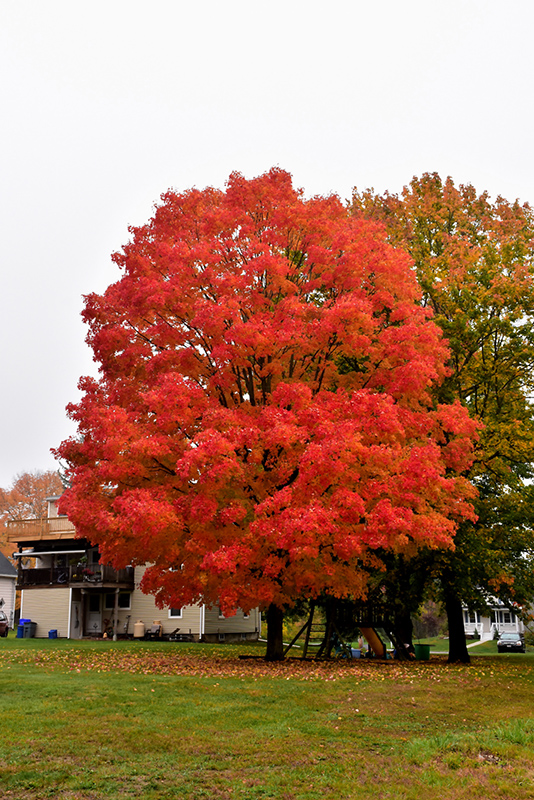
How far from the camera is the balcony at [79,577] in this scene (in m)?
35.2

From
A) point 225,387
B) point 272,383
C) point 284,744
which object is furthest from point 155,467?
point 284,744

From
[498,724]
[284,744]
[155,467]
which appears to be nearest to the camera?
[284,744]

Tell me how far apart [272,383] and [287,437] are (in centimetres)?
424

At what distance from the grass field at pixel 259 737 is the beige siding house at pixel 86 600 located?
824 inches

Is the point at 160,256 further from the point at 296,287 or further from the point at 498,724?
the point at 498,724

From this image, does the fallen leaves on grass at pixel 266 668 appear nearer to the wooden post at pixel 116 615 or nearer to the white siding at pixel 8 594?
the wooden post at pixel 116 615

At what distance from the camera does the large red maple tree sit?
14.6 metres

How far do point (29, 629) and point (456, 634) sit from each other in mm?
23851

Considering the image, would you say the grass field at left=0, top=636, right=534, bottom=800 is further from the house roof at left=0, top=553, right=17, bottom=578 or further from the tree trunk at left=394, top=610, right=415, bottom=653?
the house roof at left=0, top=553, right=17, bottom=578

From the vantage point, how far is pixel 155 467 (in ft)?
55.5

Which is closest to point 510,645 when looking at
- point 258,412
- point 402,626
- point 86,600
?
point 402,626

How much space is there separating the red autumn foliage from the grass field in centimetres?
287

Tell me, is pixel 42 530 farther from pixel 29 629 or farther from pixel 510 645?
pixel 510 645

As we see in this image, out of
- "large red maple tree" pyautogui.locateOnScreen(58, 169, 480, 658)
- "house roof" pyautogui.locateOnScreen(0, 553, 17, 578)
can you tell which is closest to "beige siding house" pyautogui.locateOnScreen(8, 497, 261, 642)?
"house roof" pyautogui.locateOnScreen(0, 553, 17, 578)
